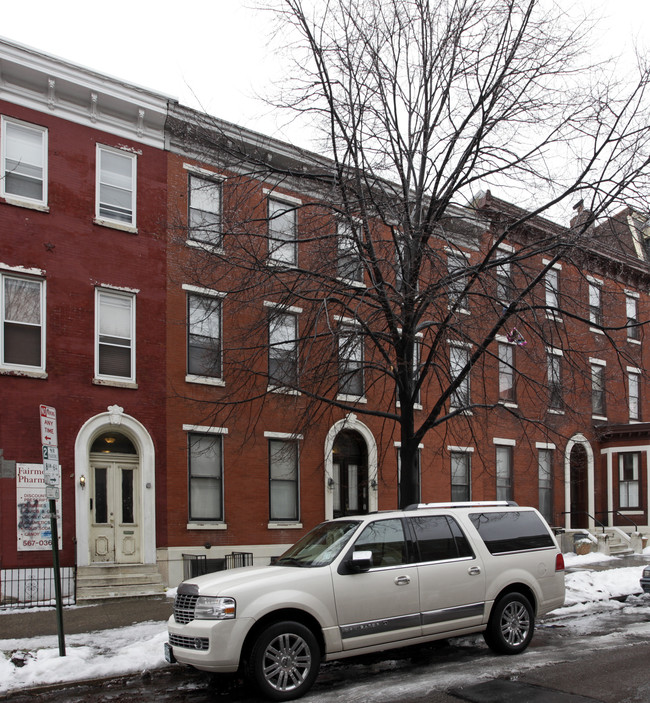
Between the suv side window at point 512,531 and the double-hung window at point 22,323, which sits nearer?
the suv side window at point 512,531

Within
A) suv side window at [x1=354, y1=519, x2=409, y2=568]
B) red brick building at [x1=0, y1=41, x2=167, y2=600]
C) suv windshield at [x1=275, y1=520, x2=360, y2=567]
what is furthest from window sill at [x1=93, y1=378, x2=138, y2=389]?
suv side window at [x1=354, y1=519, x2=409, y2=568]

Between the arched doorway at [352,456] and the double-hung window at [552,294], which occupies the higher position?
the double-hung window at [552,294]

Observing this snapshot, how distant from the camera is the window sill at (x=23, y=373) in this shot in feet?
49.4

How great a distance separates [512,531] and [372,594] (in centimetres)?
251

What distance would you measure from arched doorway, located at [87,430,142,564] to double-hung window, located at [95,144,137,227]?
494 centimetres

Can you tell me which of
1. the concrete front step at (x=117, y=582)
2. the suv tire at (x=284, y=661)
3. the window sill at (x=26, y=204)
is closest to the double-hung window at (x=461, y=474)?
the concrete front step at (x=117, y=582)

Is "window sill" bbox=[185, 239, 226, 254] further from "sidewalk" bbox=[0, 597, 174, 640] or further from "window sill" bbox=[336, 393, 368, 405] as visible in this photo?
"window sill" bbox=[336, 393, 368, 405]

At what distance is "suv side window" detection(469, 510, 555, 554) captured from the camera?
955 cm

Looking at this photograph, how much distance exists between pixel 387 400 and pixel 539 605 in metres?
11.5

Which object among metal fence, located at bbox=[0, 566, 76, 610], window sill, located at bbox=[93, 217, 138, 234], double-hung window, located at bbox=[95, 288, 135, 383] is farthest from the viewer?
window sill, located at bbox=[93, 217, 138, 234]

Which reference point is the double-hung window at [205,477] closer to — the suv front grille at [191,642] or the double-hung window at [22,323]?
the double-hung window at [22,323]

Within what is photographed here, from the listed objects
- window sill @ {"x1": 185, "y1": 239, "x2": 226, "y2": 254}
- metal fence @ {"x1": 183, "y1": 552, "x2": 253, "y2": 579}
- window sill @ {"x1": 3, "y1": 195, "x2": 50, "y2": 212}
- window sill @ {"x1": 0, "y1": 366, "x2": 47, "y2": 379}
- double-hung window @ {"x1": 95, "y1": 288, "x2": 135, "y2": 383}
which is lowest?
metal fence @ {"x1": 183, "y1": 552, "x2": 253, "y2": 579}

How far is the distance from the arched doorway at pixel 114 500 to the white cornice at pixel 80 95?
7076mm

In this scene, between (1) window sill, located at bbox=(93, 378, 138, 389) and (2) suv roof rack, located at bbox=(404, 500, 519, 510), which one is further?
(1) window sill, located at bbox=(93, 378, 138, 389)
